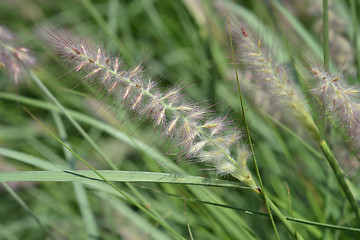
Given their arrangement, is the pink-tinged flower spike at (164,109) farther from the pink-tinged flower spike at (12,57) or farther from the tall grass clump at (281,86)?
the pink-tinged flower spike at (12,57)

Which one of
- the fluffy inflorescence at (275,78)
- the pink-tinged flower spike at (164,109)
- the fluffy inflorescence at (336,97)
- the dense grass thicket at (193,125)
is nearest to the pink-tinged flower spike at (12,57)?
the dense grass thicket at (193,125)

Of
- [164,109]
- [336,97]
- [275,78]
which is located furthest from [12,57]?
[336,97]

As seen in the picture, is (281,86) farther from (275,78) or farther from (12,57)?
(12,57)

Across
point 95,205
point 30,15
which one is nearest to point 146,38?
point 30,15

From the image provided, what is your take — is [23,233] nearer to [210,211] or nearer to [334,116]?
[210,211]

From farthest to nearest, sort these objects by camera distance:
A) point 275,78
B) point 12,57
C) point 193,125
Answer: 1. point 12,57
2. point 275,78
3. point 193,125

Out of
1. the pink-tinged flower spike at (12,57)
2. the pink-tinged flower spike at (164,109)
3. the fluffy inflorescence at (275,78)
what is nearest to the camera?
the pink-tinged flower spike at (164,109)
